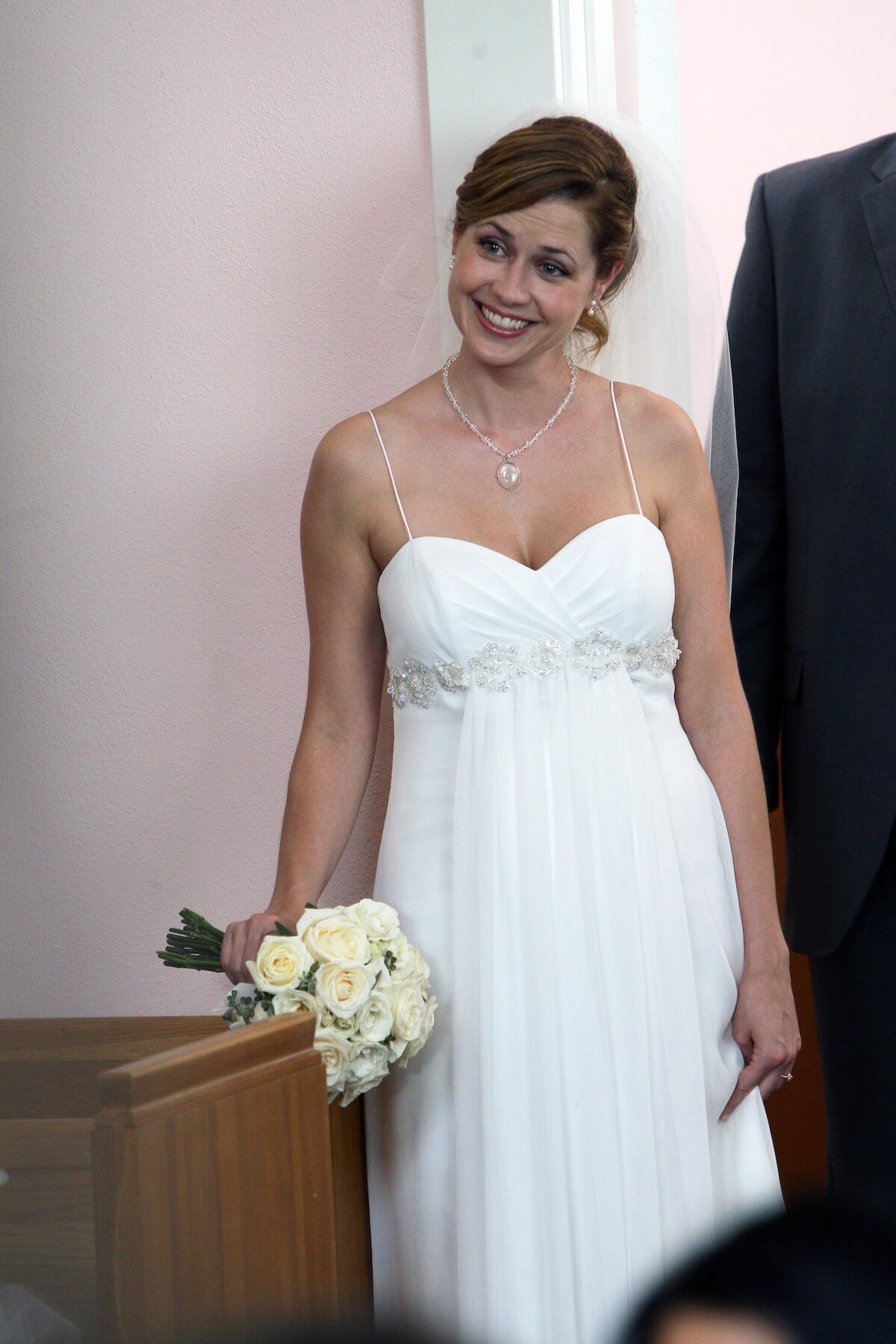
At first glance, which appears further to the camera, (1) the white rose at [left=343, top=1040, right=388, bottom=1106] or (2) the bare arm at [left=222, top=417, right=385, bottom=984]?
(2) the bare arm at [left=222, top=417, right=385, bottom=984]

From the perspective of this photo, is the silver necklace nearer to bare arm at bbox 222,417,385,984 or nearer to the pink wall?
bare arm at bbox 222,417,385,984

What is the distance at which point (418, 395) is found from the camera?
1954 mm

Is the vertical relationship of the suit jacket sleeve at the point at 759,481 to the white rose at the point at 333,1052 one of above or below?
above

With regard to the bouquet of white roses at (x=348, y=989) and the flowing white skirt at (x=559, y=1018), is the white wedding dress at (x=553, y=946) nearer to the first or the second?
the flowing white skirt at (x=559, y=1018)

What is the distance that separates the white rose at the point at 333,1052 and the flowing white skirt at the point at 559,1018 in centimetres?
22

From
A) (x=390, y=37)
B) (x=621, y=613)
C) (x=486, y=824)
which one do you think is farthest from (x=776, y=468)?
(x=390, y=37)

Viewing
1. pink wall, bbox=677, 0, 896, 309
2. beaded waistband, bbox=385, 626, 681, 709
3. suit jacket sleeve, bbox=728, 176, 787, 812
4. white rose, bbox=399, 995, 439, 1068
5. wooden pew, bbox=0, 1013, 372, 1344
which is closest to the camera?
wooden pew, bbox=0, 1013, 372, 1344

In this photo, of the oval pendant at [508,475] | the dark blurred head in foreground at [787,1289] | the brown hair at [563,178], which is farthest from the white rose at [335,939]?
the dark blurred head in foreground at [787,1289]

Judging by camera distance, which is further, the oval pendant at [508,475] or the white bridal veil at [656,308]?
the white bridal veil at [656,308]

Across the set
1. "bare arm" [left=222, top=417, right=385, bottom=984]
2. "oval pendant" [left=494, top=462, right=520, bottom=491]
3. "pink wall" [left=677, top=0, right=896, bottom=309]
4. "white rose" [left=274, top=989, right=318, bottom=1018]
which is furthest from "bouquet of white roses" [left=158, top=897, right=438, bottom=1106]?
"pink wall" [left=677, top=0, right=896, bottom=309]

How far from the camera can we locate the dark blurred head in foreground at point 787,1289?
0.37 m

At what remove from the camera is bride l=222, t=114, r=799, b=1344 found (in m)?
1.67

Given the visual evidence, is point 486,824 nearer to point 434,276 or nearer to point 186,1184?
point 186,1184

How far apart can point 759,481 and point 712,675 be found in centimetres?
38
